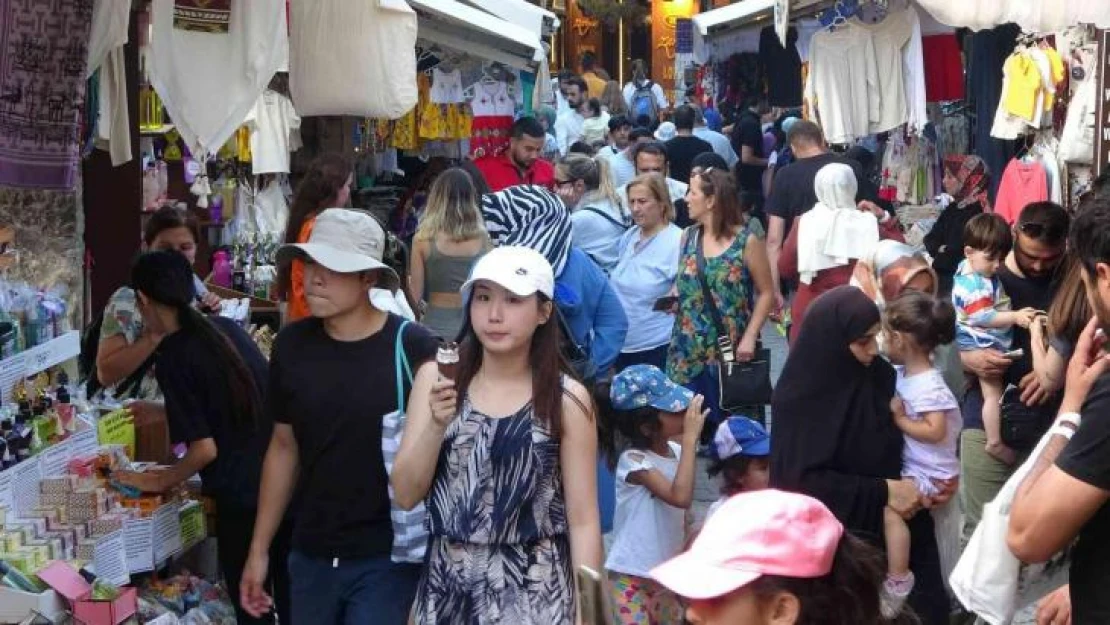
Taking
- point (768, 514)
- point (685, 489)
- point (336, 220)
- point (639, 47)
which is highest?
point (639, 47)

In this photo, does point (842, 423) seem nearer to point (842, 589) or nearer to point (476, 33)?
point (842, 589)

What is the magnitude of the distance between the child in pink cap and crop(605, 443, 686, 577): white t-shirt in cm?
311

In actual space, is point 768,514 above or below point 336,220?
below

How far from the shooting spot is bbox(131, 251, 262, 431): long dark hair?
5.96 m

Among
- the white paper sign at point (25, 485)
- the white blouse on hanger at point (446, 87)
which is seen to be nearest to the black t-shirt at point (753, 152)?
the white blouse on hanger at point (446, 87)

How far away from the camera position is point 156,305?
613 cm

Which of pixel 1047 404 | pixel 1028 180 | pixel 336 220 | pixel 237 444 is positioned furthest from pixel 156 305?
pixel 1028 180

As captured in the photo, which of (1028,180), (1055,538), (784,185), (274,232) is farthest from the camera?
(274,232)

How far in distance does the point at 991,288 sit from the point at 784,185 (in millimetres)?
4821

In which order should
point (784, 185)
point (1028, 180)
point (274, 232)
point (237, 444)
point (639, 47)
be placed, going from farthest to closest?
1. point (639, 47)
2. point (274, 232)
3. point (784, 185)
4. point (1028, 180)
5. point (237, 444)

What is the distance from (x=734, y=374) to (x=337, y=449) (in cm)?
428

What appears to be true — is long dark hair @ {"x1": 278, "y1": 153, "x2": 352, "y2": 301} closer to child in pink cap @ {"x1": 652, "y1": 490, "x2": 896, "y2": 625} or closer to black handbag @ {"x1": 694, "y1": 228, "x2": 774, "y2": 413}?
black handbag @ {"x1": 694, "y1": 228, "x2": 774, "y2": 413}

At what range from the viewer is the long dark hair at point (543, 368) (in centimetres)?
446

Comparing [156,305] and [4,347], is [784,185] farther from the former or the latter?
[4,347]
